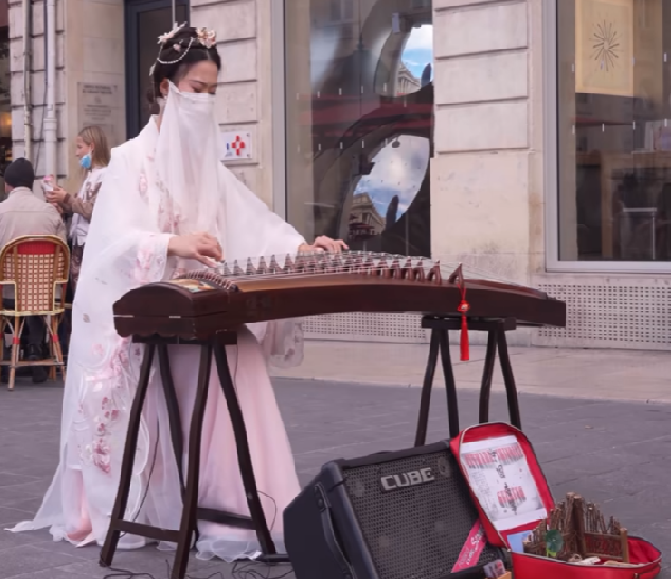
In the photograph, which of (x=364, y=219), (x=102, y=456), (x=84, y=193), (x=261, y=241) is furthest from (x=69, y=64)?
(x=102, y=456)

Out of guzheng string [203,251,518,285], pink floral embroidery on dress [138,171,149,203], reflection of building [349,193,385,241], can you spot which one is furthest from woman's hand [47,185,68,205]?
guzheng string [203,251,518,285]

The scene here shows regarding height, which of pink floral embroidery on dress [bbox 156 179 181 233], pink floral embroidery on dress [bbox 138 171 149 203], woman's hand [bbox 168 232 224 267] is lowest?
woman's hand [bbox 168 232 224 267]

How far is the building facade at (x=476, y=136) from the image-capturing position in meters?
11.0

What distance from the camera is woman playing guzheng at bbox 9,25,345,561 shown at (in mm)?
4332

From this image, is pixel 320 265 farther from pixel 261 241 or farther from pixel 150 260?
pixel 261 241

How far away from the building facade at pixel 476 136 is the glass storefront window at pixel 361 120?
17mm

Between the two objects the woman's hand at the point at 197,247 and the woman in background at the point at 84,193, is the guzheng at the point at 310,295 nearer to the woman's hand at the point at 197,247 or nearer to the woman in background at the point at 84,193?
the woman's hand at the point at 197,247

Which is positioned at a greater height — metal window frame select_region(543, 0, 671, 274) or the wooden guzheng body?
metal window frame select_region(543, 0, 671, 274)

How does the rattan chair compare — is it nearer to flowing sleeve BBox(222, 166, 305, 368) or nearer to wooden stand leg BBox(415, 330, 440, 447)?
flowing sleeve BBox(222, 166, 305, 368)

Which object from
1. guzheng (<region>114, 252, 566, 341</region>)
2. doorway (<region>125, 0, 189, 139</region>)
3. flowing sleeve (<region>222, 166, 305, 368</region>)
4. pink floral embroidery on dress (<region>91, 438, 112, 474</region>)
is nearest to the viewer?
guzheng (<region>114, 252, 566, 341</region>)

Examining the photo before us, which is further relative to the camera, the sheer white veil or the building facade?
the building facade

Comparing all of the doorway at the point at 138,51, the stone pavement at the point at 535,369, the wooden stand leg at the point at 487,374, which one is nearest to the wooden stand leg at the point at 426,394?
the wooden stand leg at the point at 487,374

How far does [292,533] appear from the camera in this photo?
3.49 meters

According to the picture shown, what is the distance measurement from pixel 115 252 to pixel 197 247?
0.40m
